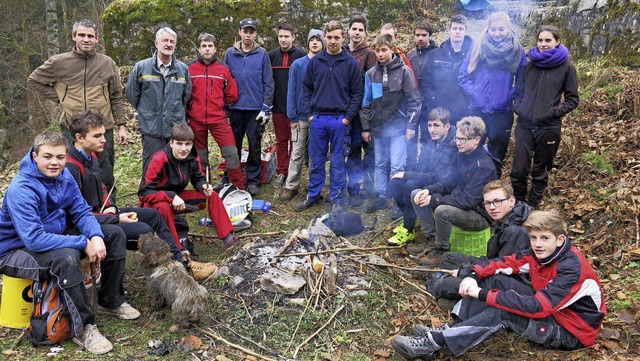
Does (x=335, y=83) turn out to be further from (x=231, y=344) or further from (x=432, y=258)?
(x=231, y=344)

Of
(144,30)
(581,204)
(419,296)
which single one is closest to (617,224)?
(581,204)

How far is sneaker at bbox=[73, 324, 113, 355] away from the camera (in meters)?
3.60

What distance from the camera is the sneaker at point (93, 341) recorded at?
11.8ft

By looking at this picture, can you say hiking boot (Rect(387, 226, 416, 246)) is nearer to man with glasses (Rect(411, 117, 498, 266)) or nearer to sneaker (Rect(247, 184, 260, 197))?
man with glasses (Rect(411, 117, 498, 266))

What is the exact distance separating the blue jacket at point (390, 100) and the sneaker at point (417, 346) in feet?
10.2

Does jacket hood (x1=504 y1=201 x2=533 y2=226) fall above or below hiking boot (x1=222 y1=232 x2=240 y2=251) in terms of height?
above

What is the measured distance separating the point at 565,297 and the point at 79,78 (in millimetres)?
5536

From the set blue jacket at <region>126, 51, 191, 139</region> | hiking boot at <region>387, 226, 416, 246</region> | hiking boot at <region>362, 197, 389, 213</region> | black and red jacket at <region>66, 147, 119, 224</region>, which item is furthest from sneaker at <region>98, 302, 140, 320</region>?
hiking boot at <region>362, 197, 389, 213</region>

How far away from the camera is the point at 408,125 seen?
19.8 feet

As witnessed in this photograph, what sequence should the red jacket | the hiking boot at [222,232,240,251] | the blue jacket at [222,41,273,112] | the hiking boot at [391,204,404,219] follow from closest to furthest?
the hiking boot at [222,232,240,251]
the hiking boot at [391,204,404,219]
the red jacket
the blue jacket at [222,41,273,112]

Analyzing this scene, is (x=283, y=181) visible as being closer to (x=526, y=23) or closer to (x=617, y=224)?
(x=617, y=224)

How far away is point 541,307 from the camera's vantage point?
136 inches

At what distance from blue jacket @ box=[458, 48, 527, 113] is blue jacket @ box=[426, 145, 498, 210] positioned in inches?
41.8

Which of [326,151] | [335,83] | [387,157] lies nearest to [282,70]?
[335,83]
